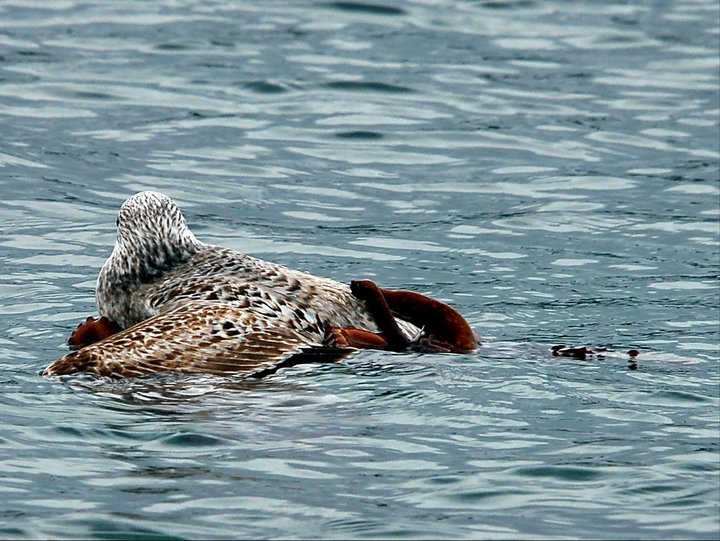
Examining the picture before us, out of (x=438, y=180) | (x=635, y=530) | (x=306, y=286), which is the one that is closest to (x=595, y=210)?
(x=438, y=180)

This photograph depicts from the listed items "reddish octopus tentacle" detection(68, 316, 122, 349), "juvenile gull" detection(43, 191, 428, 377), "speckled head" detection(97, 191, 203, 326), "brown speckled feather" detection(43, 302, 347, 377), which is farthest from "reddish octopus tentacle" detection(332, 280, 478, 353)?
"reddish octopus tentacle" detection(68, 316, 122, 349)

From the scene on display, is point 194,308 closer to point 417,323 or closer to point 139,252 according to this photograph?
point 139,252

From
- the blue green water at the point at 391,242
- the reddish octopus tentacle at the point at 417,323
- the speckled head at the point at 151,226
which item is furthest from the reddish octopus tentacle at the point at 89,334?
the reddish octopus tentacle at the point at 417,323

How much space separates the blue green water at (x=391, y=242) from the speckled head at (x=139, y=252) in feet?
1.53

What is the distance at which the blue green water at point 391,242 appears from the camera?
685 centimetres

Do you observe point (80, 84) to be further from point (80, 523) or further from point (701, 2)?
point (80, 523)

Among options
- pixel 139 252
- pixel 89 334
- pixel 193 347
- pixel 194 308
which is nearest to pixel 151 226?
pixel 139 252

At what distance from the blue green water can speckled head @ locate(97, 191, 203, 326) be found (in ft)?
1.53

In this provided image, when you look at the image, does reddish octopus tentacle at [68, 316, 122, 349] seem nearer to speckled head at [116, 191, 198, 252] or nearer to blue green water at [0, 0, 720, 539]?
blue green water at [0, 0, 720, 539]

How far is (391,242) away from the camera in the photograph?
44.0 ft

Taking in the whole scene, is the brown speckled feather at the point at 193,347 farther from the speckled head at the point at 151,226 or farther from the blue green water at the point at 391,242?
the speckled head at the point at 151,226

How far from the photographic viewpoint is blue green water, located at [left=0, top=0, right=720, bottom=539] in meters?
6.85

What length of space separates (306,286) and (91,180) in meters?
6.56

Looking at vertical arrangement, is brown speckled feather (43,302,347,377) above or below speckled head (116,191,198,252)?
below
